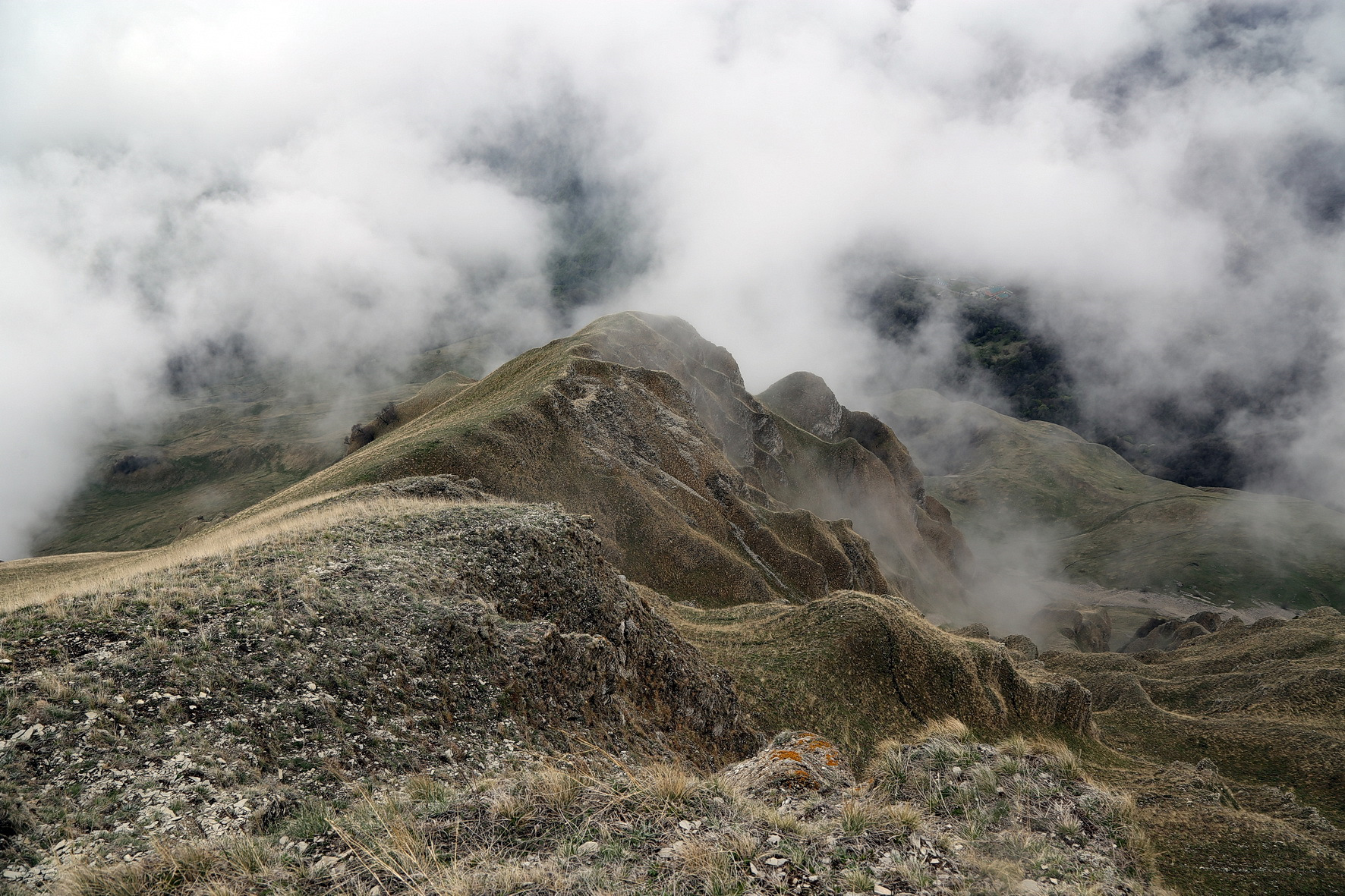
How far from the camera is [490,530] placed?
22594mm

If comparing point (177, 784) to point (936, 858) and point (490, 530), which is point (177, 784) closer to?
point (936, 858)

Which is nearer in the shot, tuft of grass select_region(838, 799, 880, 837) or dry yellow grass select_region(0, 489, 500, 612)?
tuft of grass select_region(838, 799, 880, 837)

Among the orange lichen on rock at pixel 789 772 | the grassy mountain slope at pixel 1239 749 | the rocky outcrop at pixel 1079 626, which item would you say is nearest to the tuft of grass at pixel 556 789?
the orange lichen on rock at pixel 789 772

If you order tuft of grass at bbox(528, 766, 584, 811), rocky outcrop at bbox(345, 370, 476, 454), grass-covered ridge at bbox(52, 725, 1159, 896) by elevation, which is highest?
rocky outcrop at bbox(345, 370, 476, 454)

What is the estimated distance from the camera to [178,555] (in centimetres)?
1989

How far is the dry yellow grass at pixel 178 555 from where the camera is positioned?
14.8 m

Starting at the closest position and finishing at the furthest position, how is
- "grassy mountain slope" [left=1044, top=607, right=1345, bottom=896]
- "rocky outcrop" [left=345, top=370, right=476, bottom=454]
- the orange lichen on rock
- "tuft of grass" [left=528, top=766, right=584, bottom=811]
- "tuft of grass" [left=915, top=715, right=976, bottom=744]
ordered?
1. "tuft of grass" [left=528, top=766, right=584, bottom=811]
2. the orange lichen on rock
3. "tuft of grass" [left=915, top=715, right=976, bottom=744]
4. "grassy mountain slope" [left=1044, top=607, right=1345, bottom=896]
5. "rocky outcrop" [left=345, top=370, right=476, bottom=454]

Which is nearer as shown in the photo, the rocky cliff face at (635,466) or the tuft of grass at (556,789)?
the tuft of grass at (556,789)

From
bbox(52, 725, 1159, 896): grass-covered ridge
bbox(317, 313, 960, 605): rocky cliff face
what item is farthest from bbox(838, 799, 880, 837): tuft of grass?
bbox(317, 313, 960, 605): rocky cliff face

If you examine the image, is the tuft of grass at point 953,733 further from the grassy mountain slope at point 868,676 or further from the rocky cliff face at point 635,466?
the rocky cliff face at point 635,466

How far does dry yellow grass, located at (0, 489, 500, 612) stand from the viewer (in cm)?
1477

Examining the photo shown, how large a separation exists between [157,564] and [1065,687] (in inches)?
1876

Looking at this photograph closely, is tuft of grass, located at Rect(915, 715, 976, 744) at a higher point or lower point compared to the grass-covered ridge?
higher

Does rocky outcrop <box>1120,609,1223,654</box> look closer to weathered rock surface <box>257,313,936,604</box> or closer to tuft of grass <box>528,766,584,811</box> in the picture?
weathered rock surface <box>257,313,936,604</box>
